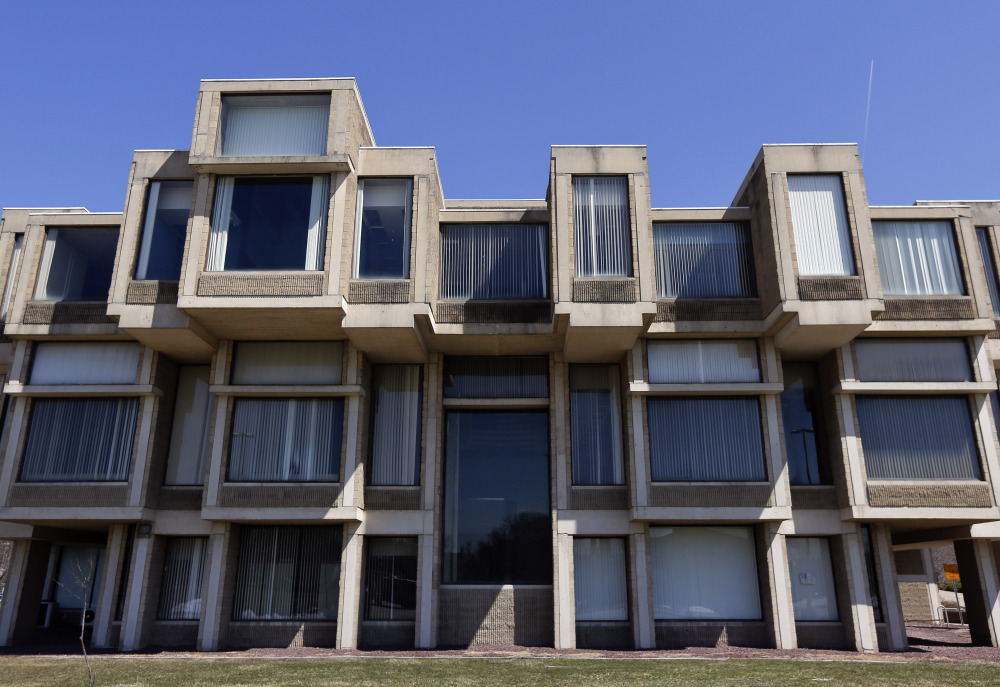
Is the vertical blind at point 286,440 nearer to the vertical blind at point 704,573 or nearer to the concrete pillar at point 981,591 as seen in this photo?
the vertical blind at point 704,573

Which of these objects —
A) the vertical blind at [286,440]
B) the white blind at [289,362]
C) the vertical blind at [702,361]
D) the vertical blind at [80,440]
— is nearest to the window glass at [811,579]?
the vertical blind at [702,361]

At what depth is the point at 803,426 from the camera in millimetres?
21812

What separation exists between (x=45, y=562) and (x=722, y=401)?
2068 centimetres

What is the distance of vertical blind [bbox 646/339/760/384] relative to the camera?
21.1m

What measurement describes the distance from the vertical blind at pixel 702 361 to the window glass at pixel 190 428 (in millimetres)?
13192

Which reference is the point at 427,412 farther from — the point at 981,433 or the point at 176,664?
the point at 981,433

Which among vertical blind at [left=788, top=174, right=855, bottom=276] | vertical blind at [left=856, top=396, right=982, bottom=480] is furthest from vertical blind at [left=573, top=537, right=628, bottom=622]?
vertical blind at [left=788, top=174, right=855, bottom=276]

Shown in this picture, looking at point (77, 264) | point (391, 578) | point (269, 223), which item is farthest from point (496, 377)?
point (77, 264)

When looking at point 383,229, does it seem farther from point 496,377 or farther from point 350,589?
point 350,589

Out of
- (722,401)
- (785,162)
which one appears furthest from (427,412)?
(785,162)

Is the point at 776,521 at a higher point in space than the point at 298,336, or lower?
lower

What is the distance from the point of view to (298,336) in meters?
21.1

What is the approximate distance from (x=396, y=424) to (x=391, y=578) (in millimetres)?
4286

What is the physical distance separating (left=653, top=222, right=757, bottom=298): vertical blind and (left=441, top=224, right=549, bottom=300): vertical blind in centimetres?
351
